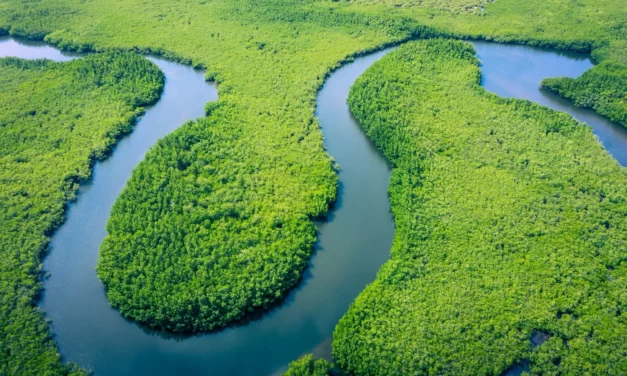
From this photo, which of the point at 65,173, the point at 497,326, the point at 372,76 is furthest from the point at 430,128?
the point at 65,173

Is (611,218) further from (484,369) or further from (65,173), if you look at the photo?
(65,173)

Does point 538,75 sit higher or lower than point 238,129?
higher

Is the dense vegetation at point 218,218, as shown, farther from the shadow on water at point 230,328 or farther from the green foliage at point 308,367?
the green foliage at point 308,367

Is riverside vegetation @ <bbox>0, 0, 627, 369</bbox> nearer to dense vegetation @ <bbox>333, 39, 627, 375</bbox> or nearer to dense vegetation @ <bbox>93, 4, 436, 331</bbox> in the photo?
dense vegetation @ <bbox>93, 4, 436, 331</bbox>

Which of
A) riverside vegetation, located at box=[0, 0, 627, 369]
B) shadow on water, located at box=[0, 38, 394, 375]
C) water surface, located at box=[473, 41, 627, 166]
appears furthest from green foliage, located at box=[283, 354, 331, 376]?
water surface, located at box=[473, 41, 627, 166]

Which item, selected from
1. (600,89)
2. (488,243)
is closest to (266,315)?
(488,243)

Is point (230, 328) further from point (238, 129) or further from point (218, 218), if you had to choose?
point (238, 129)

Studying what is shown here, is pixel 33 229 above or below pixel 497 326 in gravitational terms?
below
